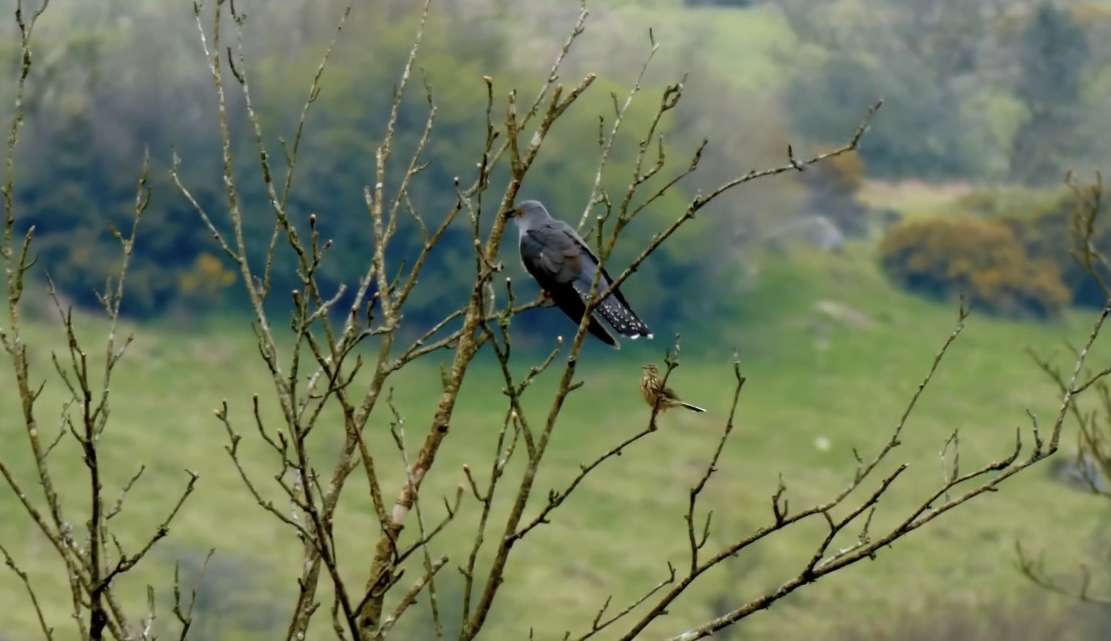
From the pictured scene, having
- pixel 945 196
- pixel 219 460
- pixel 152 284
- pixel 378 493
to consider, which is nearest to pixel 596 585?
pixel 219 460

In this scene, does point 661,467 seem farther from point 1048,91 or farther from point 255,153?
point 1048,91

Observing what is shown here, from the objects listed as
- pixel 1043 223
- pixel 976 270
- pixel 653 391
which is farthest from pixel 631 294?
pixel 653 391

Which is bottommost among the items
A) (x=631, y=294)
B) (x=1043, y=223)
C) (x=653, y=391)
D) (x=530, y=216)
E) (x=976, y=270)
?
(x=653, y=391)

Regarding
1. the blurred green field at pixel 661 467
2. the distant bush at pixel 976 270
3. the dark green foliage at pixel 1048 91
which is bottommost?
the blurred green field at pixel 661 467

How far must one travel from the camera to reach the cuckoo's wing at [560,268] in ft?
15.7

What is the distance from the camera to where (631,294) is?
29.8 m

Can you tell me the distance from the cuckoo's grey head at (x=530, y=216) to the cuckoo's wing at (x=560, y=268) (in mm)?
186

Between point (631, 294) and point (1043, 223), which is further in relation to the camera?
point (1043, 223)

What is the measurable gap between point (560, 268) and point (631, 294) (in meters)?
25.1

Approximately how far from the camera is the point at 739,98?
112 feet

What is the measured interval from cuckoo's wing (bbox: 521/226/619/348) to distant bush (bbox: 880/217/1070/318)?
97.5ft

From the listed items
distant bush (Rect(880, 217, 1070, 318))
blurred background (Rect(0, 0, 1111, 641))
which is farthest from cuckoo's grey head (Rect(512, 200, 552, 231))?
distant bush (Rect(880, 217, 1070, 318))

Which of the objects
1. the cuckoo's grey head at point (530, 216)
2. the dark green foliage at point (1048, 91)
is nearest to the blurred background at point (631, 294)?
the dark green foliage at point (1048, 91)

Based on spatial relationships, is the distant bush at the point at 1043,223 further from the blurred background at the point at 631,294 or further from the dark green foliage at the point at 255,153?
the dark green foliage at the point at 255,153
